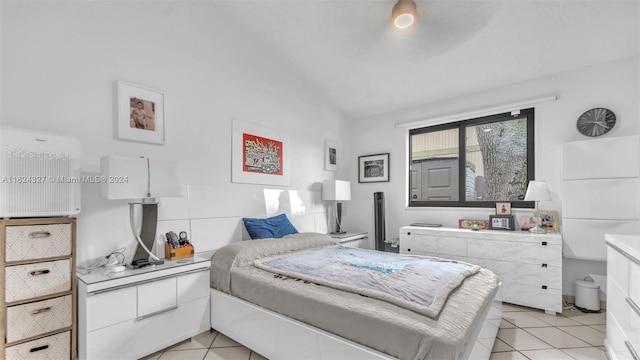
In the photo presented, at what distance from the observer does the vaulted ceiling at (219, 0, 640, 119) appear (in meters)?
2.57

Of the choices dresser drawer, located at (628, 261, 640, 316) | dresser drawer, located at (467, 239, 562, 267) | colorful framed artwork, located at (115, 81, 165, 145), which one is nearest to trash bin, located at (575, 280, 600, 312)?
dresser drawer, located at (467, 239, 562, 267)

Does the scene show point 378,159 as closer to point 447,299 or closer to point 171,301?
point 447,299

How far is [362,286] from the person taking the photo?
178cm

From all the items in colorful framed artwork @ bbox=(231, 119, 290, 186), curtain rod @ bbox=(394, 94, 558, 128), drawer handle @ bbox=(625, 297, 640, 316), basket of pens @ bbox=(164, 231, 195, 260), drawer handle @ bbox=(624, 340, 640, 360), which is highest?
curtain rod @ bbox=(394, 94, 558, 128)

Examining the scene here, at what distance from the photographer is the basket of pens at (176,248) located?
2.34 metres

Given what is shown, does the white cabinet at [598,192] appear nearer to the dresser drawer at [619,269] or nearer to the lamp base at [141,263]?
the dresser drawer at [619,269]

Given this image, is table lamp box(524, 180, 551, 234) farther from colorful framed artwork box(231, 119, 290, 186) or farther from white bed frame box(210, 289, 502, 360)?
colorful framed artwork box(231, 119, 290, 186)

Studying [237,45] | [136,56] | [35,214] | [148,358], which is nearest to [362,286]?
[148,358]

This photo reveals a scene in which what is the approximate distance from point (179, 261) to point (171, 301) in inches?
12.0

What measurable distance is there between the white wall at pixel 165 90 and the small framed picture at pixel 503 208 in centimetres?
229

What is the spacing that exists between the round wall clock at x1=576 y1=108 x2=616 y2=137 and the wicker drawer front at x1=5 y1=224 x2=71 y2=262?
4.51 m

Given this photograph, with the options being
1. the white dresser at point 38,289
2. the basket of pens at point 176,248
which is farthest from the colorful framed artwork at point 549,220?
the white dresser at point 38,289

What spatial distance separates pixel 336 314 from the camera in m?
1.59

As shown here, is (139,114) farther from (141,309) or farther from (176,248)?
(141,309)
